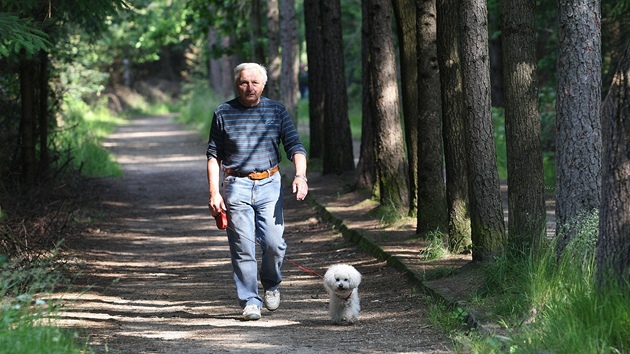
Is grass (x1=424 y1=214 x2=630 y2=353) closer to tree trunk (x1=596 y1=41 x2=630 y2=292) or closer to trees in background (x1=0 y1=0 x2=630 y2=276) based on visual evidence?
tree trunk (x1=596 y1=41 x2=630 y2=292)

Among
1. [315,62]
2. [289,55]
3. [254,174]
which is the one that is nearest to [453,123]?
[254,174]

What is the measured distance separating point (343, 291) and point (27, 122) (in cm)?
912

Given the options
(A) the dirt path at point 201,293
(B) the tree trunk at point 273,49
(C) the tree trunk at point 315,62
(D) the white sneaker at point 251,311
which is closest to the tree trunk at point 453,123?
(A) the dirt path at point 201,293

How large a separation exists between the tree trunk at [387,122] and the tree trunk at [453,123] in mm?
3100

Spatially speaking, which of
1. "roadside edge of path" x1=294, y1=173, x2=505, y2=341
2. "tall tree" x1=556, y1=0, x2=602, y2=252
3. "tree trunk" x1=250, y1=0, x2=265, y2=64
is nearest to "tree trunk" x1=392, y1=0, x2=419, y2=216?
"roadside edge of path" x1=294, y1=173, x2=505, y2=341

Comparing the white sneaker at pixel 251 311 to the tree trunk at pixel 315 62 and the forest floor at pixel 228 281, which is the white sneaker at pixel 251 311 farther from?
the tree trunk at pixel 315 62

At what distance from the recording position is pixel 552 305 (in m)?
6.93

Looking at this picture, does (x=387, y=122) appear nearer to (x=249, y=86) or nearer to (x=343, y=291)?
(x=249, y=86)

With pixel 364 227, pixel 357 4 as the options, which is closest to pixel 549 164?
pixel 364 227

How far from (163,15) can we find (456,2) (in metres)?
33.4

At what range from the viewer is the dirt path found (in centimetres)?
809

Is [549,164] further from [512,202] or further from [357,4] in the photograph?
[357,4]

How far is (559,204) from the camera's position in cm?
831

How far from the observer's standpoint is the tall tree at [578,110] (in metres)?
8.08
